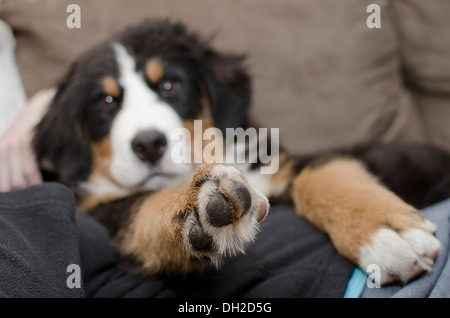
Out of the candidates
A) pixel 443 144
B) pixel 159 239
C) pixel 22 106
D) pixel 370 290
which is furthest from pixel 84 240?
pixel 443 144

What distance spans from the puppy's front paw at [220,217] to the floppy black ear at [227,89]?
32.0 inches

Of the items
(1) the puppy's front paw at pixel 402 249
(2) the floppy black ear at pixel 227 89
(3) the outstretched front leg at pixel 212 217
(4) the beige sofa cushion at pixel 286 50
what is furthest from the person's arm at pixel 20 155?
(1) the puppy's front paw at pixel 402 249

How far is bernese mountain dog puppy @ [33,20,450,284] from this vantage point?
1.15 meters

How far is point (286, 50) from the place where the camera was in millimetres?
2061

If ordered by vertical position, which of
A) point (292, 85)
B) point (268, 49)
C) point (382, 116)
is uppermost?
point (268, 49)

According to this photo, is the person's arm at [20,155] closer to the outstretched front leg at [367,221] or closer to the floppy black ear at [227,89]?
the floppy black ear at [227,89]

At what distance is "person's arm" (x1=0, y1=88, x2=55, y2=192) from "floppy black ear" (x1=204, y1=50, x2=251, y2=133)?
0.68 metres

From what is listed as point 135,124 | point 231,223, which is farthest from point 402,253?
point 135,124

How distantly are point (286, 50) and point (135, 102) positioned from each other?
2.70 ft

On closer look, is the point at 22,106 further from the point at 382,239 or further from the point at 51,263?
the point at 382,239

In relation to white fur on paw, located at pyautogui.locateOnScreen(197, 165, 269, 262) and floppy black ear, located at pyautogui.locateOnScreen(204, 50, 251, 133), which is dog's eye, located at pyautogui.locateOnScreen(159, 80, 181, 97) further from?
white fur on paw, located at pyautogui.locateOnScreen(197, 165, 269, 262)
